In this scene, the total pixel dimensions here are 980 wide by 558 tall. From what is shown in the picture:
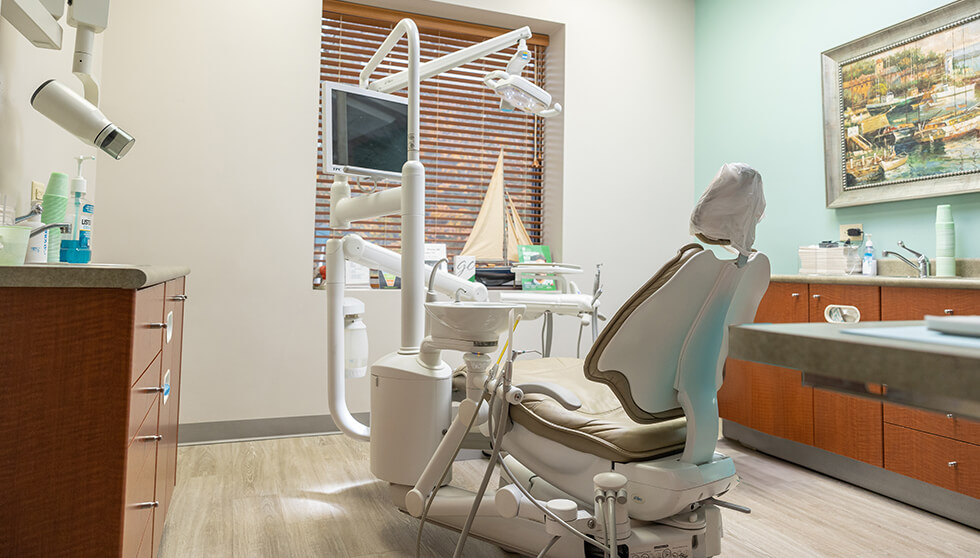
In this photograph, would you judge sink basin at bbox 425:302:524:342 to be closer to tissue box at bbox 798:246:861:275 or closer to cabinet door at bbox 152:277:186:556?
cabinet door at bbox 152:277:186:556

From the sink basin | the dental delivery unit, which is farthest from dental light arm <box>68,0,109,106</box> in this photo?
the sink basin

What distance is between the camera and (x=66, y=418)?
91 cm

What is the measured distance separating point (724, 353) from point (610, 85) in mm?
2692

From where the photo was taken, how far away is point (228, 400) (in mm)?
2873

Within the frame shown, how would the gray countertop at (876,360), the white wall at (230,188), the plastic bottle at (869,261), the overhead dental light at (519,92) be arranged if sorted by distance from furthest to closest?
the white wall at (230,188), the plastic bottle at (869,261), the overhead dental light at (519,92), the gray countertop at (876,360)

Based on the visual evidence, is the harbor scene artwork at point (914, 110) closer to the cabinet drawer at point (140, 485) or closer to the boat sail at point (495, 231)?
the boat sail at point (495, 231)

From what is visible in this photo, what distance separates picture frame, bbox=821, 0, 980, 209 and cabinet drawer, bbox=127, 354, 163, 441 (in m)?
2.96

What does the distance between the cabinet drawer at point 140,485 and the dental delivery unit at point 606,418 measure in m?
0.64

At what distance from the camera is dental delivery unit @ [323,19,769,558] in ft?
4.41

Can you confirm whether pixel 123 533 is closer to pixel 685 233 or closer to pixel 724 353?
pixel 724 353

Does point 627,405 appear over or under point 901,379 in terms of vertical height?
under

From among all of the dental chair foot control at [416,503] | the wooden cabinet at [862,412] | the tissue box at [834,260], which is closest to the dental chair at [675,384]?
the dental chair foot control at [416,503]

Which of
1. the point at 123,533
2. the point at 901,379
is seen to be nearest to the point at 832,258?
the point at 901,379

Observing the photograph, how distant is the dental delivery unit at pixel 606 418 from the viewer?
1.34 metres
